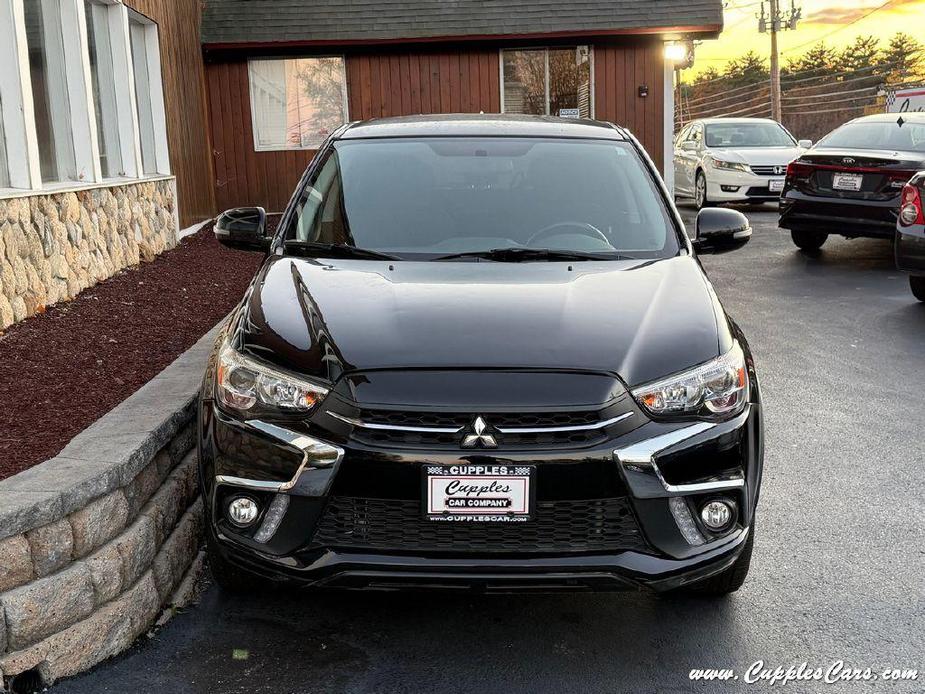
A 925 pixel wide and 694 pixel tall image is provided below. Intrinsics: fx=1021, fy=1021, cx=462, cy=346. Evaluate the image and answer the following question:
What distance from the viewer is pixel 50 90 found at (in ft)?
27.7

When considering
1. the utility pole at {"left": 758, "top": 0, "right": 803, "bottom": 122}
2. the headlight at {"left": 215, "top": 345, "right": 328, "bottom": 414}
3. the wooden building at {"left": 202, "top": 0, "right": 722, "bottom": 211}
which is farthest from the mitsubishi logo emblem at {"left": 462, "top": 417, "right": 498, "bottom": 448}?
the utility pole at {"left": 758, "top": 0, "right": 803, "bottom": 122}

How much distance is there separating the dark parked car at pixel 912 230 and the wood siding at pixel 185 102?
800cm

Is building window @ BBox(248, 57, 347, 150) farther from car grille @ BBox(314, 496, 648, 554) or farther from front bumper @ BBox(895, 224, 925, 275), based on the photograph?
car grille @ BBox(314, 496, 648, 554)

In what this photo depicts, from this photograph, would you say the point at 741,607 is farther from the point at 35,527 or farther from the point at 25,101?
the point at 25,101

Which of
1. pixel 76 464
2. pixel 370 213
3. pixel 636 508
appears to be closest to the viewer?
pixel 636 508

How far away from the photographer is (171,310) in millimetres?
7500

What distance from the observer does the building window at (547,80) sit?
1811 cm

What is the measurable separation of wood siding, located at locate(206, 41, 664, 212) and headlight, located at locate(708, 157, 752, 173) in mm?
1012

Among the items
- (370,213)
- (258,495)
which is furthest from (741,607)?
(370,213)

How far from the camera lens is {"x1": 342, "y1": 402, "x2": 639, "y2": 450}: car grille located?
116 inches

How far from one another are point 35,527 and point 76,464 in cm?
35

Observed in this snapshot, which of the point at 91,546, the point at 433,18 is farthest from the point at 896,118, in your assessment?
the point at 91,546

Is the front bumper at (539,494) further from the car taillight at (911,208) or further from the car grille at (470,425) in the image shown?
the car taillight at (911,208)

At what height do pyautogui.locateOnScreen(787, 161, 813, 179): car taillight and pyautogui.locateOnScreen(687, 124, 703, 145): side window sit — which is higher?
pyautogui.locateOnScreen(687, 124, 703, 145): side window
